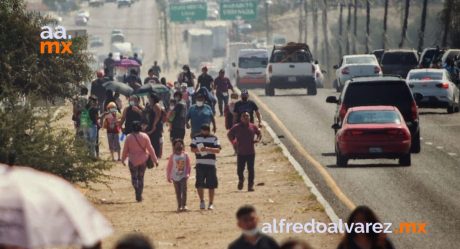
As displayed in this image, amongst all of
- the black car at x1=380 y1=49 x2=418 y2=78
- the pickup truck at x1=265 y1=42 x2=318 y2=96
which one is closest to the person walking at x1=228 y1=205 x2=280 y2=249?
the pickup truck at x1=265 y1=42 x2=318 y2=96

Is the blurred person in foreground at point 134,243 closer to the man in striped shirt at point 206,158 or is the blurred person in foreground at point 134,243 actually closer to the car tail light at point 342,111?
the man in striped shirt at point 206,158

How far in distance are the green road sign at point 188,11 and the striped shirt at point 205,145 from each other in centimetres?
10463

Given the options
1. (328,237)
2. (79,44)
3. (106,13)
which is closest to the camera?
(328,237)

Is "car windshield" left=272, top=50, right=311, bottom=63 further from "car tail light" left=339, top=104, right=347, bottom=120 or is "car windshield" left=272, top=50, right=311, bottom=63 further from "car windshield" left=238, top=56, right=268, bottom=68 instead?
"car tail light" left=339, top=104, right=347, bottom=120

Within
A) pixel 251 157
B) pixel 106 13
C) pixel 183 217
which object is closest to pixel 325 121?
pixel 251 157

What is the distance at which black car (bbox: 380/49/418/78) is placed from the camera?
58.9 m

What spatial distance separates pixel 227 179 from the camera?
29766 mm

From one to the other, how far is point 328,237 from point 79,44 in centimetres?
1706

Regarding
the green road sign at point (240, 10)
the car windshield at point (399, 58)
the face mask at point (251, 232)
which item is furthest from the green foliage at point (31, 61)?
the green road sign at point (240, 10)

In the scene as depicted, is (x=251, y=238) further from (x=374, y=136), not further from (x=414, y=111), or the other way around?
(x=414, y=111)

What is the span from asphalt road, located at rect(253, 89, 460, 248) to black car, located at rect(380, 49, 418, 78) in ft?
Result: 46.8

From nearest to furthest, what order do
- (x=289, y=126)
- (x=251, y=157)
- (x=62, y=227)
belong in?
(x=62, y=227), (x=251, y=157), (x=289, y=126)

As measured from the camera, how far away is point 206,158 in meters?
24.0

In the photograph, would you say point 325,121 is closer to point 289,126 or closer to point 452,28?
point 289,126
